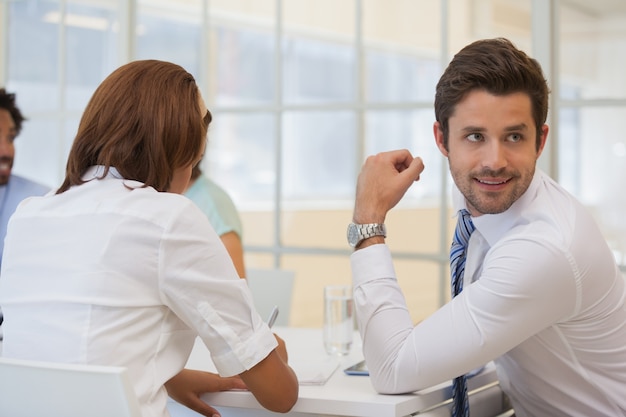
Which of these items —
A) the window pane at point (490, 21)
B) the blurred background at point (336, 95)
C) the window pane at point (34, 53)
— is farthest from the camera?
the window pane at point (34, 53)

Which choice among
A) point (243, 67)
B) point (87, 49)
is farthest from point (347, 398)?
point (87, 49)

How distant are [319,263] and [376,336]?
2010mm

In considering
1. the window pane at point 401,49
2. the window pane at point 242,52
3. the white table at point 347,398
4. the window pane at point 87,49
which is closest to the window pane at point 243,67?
the window pane at point 242,52

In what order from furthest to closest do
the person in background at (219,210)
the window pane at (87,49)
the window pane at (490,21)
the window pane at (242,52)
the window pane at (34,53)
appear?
the window pane at (34,53) → the window pane at (87,49) → the window pane at (242,52) → the window pane at (490,21) → the person in background at (219,210)

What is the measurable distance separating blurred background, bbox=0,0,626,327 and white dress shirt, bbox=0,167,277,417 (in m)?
1.91

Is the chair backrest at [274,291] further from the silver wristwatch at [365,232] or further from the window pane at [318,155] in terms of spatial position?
the silver wristwatch at [365,232]

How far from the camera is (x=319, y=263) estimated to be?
3760mm

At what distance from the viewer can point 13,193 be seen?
11.0 feet

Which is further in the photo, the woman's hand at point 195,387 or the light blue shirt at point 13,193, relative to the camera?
the light blue shirt at point 13,193

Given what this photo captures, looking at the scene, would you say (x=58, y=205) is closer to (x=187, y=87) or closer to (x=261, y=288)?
(x=187, y=87)

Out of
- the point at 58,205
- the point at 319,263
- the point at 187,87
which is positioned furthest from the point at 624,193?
the point at 58,205

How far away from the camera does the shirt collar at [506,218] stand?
1765 millimetres

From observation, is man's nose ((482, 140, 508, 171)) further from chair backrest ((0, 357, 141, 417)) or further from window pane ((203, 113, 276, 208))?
window pane ((203, 113, 276, 208))

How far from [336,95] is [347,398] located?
7.19 feet
